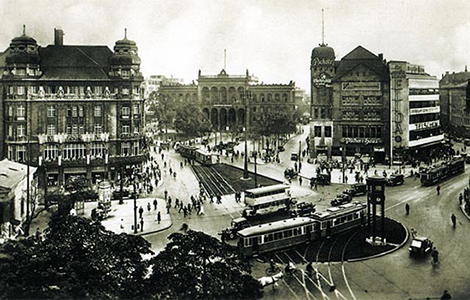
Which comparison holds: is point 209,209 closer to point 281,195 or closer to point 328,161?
point 281,195

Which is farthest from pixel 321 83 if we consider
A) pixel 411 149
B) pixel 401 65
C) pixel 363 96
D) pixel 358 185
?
pixel 358 185

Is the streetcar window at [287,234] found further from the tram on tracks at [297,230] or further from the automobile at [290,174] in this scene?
the automobile at [290,174]

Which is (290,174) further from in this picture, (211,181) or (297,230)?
(297,230)

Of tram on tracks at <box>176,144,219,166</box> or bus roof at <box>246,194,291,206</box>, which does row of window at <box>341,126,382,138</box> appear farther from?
bus roof at <box>246,194,291,206</box>

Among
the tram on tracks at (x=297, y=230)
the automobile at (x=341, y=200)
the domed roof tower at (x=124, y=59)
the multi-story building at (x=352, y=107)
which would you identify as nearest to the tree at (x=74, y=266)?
the tram on tracks at (x=297, y=230)

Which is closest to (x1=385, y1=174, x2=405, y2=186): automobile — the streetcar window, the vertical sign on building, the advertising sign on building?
the vertical sign on building

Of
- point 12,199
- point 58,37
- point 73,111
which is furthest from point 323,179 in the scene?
point 58,37

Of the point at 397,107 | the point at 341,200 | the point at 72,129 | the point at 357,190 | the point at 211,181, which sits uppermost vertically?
the point at 397,107
